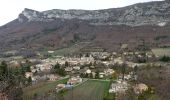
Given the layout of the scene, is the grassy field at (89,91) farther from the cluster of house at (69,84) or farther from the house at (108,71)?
the house at (108,71)

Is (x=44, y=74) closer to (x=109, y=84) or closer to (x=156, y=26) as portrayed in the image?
(x=109, y=84)

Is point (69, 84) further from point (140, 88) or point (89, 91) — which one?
point (140, 88)

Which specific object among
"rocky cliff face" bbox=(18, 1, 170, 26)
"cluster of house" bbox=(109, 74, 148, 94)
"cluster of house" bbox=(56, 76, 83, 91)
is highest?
"rocky cliff face" bbox=(18, 1, 170, 26)

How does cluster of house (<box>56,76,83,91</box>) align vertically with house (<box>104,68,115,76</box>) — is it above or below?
above

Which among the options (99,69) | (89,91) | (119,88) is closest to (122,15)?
(99,69)

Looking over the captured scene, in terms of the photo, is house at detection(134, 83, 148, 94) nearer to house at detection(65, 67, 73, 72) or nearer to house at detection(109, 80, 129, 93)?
house at detection(109, 80, 129, 93)

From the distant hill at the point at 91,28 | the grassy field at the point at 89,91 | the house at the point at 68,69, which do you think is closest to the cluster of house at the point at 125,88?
the grassy field at the point at 89,91

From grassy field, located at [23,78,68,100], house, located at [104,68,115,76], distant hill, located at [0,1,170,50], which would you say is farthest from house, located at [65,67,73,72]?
distant hill, located at [0,1,170,50]

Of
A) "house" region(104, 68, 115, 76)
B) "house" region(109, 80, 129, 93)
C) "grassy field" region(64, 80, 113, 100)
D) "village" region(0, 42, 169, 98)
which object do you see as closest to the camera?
"grassy field" region(64, 80, 113, 100)
